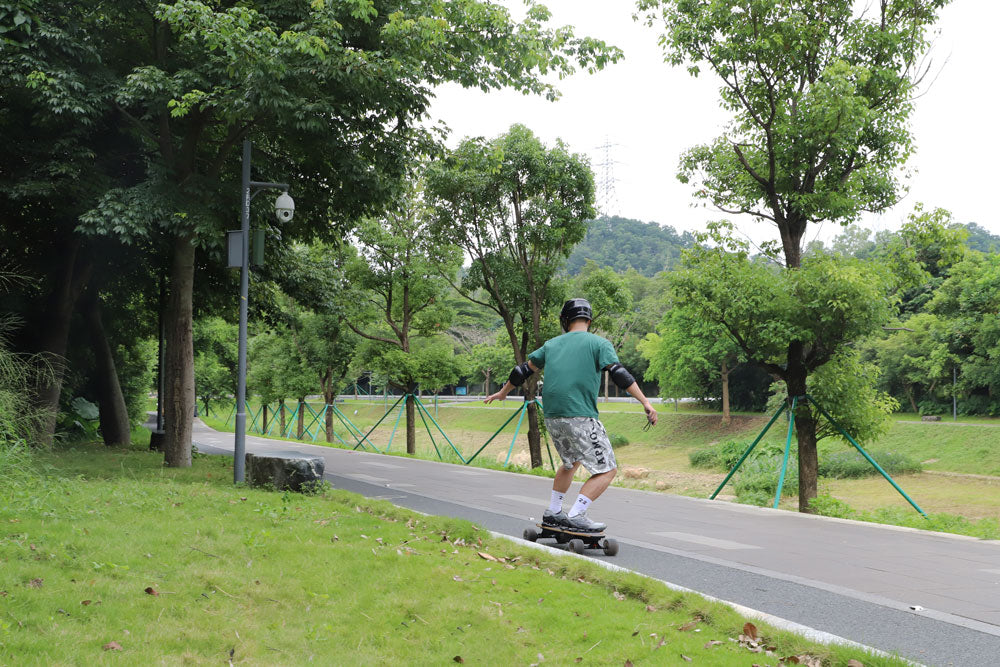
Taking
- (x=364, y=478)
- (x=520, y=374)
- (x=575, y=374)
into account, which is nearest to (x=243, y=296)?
(x=364, y=478)

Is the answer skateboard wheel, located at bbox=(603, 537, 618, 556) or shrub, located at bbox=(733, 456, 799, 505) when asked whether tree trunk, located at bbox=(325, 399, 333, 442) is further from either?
skateboard wheel, located at bbox=(603, 537, 618, 556)

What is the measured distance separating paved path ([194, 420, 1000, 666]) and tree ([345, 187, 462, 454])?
44.5 ft

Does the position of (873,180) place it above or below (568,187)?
below

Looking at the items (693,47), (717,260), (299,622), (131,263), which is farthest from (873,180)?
(131,263)

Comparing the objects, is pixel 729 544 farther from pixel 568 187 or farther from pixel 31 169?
pixel 568 187

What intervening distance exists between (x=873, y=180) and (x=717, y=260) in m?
2.85

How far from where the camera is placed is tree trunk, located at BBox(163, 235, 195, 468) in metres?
13.2

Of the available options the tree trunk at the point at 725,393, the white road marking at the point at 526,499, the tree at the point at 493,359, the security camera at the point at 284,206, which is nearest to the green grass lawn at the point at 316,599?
the white road marking at the point at 526,499

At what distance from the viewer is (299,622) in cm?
430

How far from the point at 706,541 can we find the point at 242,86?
8.35 metres

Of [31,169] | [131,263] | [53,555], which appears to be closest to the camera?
[53,555]

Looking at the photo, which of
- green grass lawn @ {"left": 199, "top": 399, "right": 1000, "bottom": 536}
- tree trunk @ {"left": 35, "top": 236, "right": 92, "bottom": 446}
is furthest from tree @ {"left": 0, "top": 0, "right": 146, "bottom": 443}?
green grass lawn @ {"left": 199, "top": 399, "right": 1000, "bottom": 536}

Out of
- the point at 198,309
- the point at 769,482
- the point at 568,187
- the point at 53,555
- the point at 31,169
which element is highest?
the point at 568,187

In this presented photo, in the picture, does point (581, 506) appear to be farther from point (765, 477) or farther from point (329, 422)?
point (329, 422)
